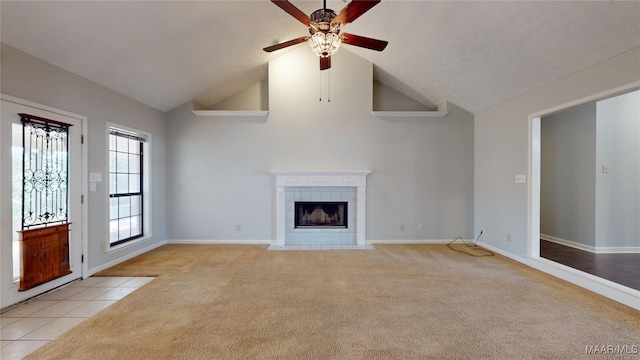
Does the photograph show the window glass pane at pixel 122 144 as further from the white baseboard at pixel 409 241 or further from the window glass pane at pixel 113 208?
the white baseboard at pixel 409 241

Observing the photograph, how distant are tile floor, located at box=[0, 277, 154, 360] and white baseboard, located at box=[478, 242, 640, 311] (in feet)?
17.1

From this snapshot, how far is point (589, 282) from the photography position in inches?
116

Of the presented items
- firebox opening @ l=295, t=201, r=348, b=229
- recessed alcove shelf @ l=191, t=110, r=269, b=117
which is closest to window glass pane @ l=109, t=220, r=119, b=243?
recessed alcove shelf @ l=191, t=110, r=269, b=117

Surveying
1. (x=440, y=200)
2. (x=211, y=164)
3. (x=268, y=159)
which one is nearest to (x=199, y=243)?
(x=211, y=164)

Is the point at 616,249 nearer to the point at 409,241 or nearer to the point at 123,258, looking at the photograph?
the point at 409,241

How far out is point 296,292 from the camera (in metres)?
2.94

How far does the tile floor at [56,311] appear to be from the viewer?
2.08 meters

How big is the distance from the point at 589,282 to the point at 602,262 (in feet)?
3.92

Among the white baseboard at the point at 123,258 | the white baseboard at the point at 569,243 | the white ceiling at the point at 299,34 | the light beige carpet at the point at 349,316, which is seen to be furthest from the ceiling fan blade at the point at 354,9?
the white baseboard at the point at 569,243

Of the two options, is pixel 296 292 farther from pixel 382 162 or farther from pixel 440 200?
pixel 440 200

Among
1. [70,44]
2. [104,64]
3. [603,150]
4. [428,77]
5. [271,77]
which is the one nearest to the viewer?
[70,44]

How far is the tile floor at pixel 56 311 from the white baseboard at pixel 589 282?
5213mm

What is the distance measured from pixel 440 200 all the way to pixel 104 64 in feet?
18.7

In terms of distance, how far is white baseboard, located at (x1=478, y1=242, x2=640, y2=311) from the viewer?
2.58 m
